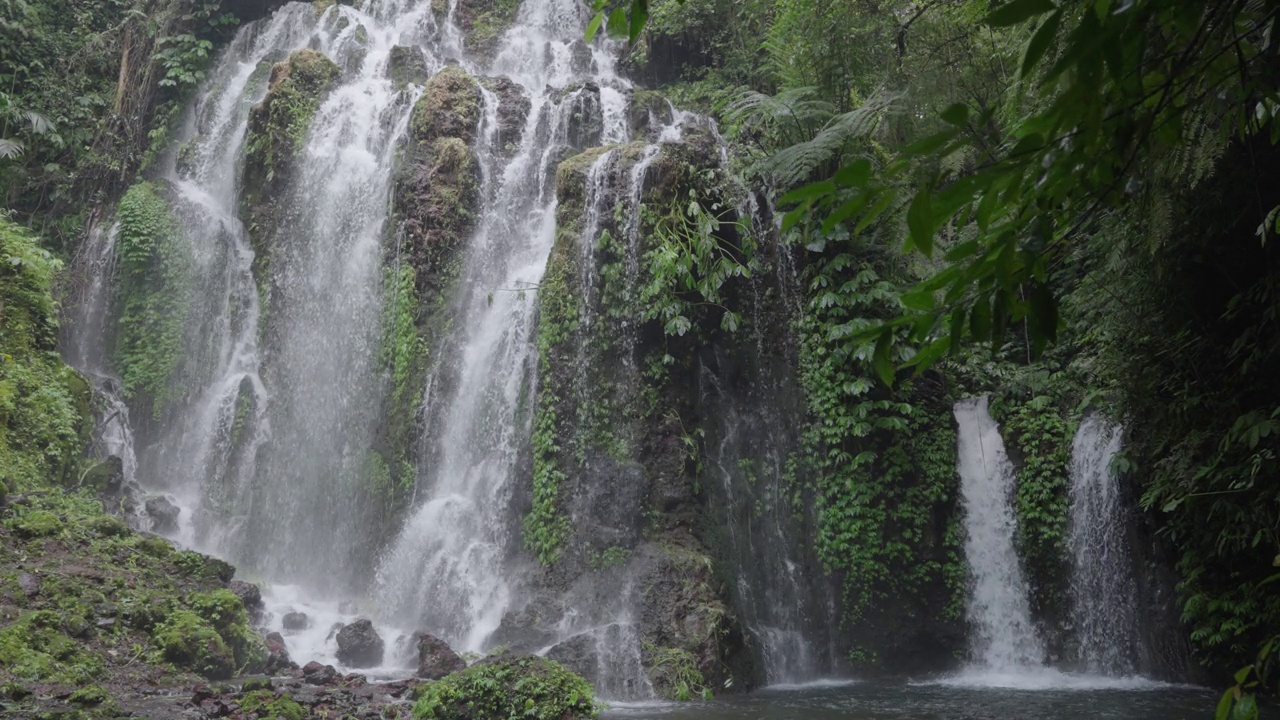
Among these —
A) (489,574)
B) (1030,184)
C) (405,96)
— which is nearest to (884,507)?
(489,574)

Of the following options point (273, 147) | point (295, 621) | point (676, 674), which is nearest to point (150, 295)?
point (273, 147)

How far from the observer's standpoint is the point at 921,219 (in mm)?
1440

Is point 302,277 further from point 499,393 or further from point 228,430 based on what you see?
point 499,393

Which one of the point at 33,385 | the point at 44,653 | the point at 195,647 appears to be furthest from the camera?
the point at 33,385

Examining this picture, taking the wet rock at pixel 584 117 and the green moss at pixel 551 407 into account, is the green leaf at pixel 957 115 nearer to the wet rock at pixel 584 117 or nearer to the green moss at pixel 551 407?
the green moss at pixel 551 407

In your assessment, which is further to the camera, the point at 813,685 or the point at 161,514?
the point at 161,514

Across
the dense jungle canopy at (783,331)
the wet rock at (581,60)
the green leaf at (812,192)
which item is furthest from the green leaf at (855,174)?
the wet rock at (581,60)

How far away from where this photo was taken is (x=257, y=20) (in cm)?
1998

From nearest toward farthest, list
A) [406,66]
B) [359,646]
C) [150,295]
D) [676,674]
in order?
[676,674] → [359,646] → [150,295] → [406,66]

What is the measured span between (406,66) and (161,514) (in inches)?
381

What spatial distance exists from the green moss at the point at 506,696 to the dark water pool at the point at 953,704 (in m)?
0.88

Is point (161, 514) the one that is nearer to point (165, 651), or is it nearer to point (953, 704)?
point (165, 651)

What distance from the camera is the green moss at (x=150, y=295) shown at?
14844 millimetres

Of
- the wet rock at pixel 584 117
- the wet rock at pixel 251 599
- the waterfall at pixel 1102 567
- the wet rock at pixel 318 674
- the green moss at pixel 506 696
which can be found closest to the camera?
the green moss at pixel 506 696
